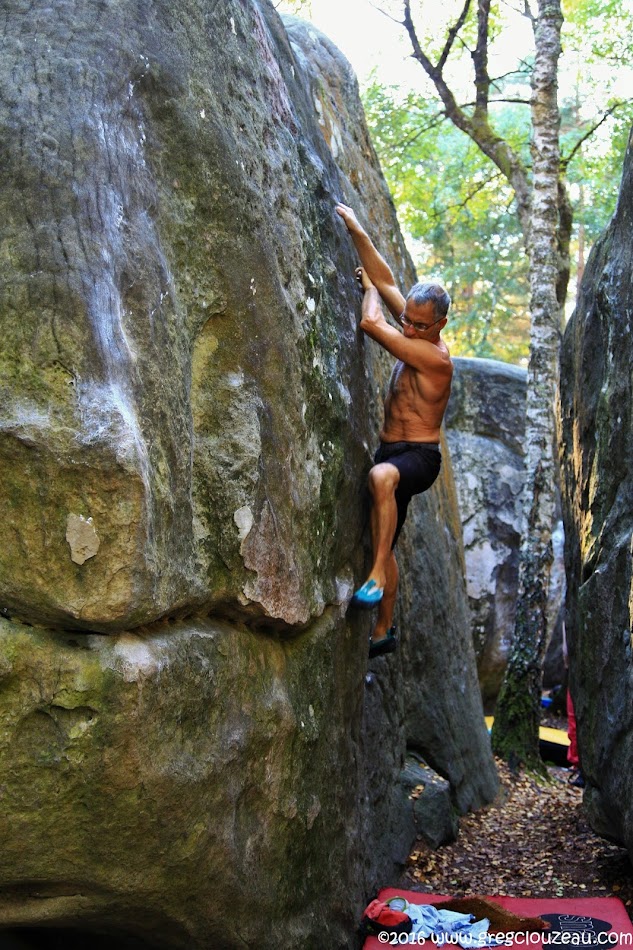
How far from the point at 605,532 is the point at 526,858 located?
102 inches

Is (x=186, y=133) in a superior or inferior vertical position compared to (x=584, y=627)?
superior

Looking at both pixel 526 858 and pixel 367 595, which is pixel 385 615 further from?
pixel 526 858

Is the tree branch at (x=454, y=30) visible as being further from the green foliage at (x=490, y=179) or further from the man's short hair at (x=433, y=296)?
the man's short hair at (x=433, y=296)

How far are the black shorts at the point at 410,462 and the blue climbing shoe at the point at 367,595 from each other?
1.45 feet

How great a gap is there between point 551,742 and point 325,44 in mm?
7656

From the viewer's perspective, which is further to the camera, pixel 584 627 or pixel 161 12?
pixel 584 627

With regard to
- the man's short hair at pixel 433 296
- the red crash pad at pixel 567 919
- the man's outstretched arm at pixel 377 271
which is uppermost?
the man's outstretched arm at pixel 377 271

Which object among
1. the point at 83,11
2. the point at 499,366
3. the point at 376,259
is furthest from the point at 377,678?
the point at 499,366

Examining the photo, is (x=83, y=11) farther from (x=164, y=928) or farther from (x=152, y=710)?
(x=164, y=928)

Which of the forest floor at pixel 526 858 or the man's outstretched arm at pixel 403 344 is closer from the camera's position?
the man's outstretched arm at pixel 403 344

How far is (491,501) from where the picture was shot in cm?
1392

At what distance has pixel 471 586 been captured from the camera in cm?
1352

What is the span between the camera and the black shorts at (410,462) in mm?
5922

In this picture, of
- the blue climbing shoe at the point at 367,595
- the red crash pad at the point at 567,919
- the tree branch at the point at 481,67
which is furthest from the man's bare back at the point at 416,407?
the tree branch at the point at 481,67
